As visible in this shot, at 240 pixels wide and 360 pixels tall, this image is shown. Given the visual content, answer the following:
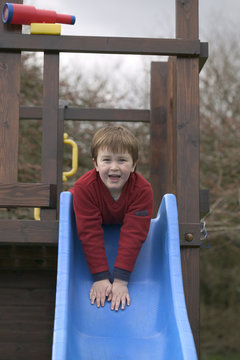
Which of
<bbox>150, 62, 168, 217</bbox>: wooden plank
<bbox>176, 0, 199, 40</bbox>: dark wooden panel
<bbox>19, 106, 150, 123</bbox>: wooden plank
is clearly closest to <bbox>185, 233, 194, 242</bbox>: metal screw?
<bbox>176, 0, 199, 40</bbox>: dark wooden panel

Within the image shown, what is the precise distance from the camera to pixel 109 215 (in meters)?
2.36

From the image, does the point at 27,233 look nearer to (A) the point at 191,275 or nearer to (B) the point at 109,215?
(B) the point at 109,215

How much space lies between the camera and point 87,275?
7.55 ft

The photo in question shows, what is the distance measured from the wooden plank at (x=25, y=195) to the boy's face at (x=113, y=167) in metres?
0.27

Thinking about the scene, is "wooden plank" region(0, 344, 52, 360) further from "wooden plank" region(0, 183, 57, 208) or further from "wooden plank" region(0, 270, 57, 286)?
"wooden plank" region(0, 183, 57, 208)

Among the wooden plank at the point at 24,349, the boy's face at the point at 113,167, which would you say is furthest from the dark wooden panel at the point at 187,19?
the wooden plank at the point at 24,349

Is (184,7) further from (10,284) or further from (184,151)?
(10,284)

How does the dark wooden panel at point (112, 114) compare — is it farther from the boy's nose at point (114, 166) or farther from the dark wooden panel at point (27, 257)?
the boy's nose at point (114, 166)

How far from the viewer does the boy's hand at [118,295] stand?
2.15 metres

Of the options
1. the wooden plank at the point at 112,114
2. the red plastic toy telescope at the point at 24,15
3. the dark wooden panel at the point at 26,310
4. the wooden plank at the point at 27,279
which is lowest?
the dark wooden panel at the point at 26,310

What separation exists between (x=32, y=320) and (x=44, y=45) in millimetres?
1509

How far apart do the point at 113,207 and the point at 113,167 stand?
0.22 m

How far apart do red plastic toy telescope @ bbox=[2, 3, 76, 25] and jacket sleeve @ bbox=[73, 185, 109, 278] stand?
34.0 inches

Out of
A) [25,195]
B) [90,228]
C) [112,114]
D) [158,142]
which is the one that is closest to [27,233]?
[25,195]
